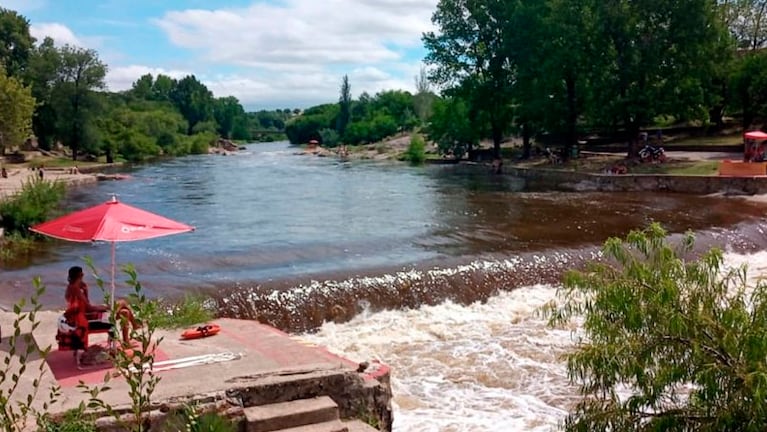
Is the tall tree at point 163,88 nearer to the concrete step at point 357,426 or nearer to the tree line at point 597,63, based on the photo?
the tree line at point 597,63

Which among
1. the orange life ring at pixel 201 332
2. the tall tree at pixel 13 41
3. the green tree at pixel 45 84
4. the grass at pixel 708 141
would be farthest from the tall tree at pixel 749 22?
the tall tree at pixel 13 41

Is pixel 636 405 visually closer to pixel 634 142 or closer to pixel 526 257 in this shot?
pixel 526 257

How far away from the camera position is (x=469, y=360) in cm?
1170

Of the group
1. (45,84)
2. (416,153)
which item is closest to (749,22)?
(416,153)

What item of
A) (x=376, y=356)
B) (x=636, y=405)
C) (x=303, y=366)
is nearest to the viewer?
(x=636, y=405)

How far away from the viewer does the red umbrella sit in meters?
8.04

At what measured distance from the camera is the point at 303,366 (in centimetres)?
781

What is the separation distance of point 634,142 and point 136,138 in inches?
1955

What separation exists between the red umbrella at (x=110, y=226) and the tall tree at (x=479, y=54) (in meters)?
43.8

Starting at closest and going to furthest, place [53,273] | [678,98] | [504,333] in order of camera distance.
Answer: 1. [504,333]
2. [53,273]
3. [678,98]

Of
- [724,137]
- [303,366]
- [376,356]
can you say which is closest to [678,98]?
[724,137]

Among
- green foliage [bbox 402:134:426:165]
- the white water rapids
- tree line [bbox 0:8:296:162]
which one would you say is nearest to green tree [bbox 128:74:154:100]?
tree line [bbox 0:8:296:162]

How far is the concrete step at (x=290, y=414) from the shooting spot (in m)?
6.87

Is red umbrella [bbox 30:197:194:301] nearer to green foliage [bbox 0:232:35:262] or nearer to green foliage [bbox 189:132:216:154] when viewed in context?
green foliage [bbox 0:232:35:262]
